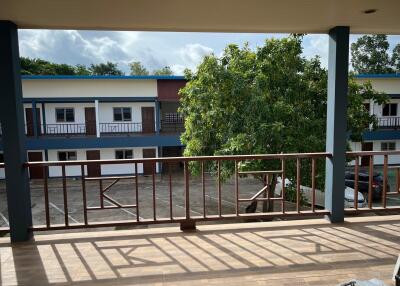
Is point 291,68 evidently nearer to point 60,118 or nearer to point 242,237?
point 242,237

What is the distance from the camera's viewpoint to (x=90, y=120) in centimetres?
1627

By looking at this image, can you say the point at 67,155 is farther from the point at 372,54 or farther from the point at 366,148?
the point at 372,54

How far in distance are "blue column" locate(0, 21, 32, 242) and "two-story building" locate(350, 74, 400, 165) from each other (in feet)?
49.8

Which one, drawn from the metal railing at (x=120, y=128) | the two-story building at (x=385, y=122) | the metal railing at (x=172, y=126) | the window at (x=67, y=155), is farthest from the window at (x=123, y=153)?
the two-story building at (x=385, y=122)

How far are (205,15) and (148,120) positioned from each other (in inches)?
566

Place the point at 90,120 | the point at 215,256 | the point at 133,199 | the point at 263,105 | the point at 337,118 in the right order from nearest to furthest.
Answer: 1. the point at 215,256
2. the point at 337,118
3. the point at 263,105
4. the point at 133,199
5. the point at 90,120

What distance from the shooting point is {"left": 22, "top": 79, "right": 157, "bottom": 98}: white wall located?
48.4 feet

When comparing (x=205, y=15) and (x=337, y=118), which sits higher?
(x=205, y=15)

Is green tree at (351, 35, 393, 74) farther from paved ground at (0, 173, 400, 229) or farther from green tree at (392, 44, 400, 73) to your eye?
paved ground at (0, 173, 400, 229)

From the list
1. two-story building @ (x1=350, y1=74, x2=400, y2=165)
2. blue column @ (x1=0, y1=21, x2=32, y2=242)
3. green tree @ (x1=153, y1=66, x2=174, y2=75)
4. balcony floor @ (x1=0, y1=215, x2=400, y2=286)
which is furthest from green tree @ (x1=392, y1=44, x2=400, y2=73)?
blue column @ (x1=0, y1=21, x2=32, y2=242)

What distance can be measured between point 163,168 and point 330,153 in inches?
586

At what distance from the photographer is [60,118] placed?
16.2 meters

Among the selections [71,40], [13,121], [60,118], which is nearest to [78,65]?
[60,118]

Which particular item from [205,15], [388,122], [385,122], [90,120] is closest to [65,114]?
[90,120]
